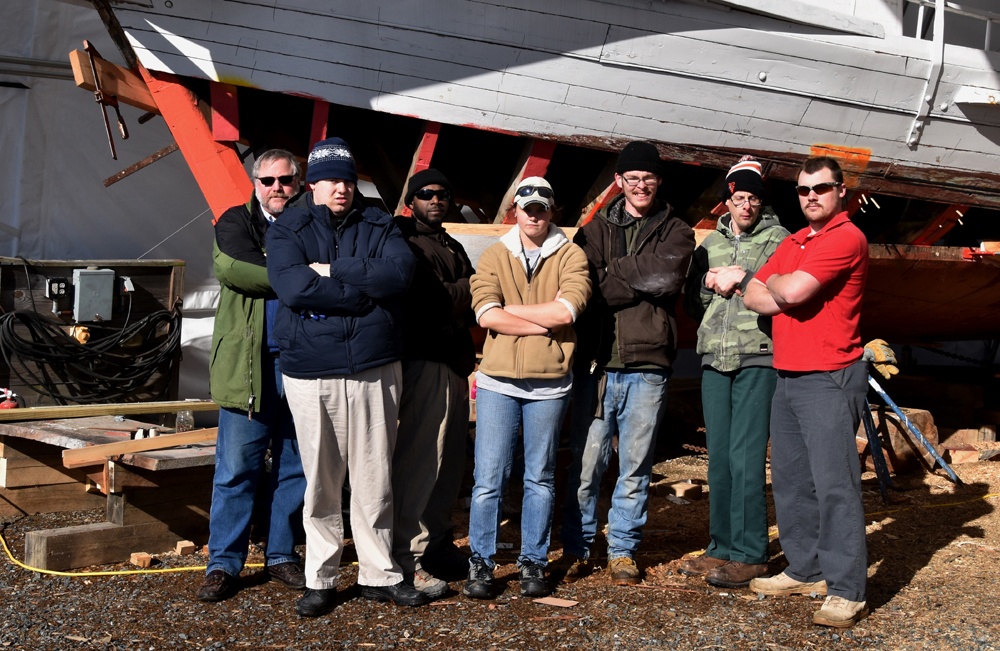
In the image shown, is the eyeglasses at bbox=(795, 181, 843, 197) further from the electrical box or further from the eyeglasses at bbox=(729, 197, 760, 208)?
the electrical box

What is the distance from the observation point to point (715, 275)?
3.98m

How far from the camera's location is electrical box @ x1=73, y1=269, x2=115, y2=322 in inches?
248

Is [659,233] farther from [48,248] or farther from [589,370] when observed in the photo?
[48,248]

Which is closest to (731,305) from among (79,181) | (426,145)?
(426,145)

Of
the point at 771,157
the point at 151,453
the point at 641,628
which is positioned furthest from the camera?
the point at 771,157

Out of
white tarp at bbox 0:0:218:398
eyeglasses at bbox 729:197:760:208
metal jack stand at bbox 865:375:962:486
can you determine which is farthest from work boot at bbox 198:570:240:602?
white tarp at bbox 0:0:218:398

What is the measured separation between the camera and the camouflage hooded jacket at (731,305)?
392cm

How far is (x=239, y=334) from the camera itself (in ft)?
12.4

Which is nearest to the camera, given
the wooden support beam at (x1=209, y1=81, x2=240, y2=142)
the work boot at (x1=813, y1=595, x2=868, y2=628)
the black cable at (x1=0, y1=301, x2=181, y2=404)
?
the work boot at (x1=813, y1=595, x2=868, y2=628)

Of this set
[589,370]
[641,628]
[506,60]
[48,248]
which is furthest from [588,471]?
[48,248]

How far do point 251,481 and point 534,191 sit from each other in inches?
61.1

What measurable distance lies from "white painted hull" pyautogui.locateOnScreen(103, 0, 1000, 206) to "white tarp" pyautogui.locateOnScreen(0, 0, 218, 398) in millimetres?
1874

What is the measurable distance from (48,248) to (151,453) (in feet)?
10.5

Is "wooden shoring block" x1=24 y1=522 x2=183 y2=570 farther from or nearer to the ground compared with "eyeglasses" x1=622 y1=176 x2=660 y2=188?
nearer to the ground
